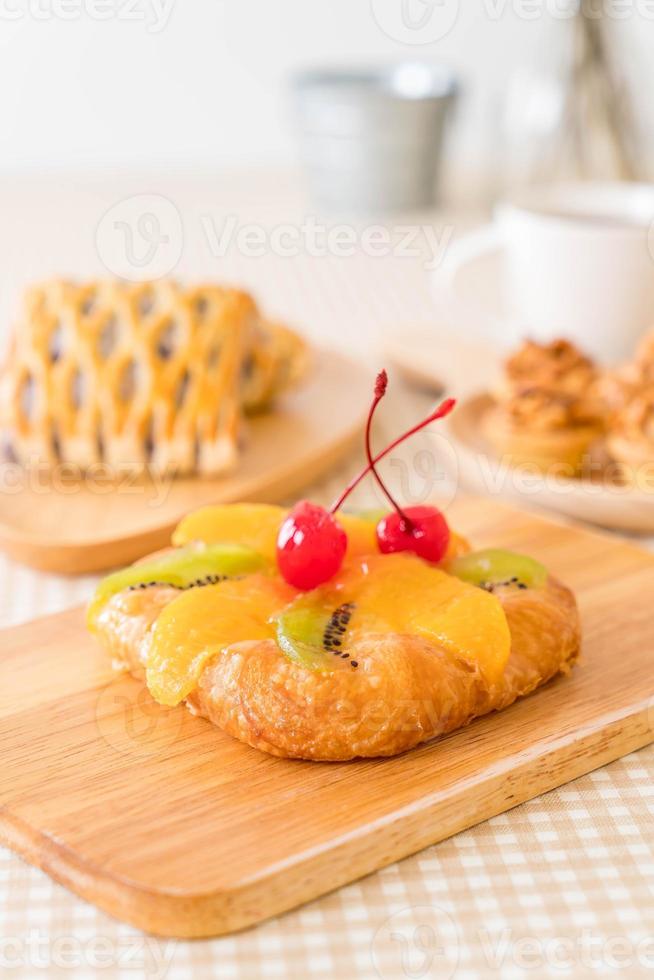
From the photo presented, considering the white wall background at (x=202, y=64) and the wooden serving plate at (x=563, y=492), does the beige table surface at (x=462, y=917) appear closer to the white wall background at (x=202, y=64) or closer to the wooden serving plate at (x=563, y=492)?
the wooden serving plate at (x=563, y=492)

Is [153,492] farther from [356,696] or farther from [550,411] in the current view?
[356,696]

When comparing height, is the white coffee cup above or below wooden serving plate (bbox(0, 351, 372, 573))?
above
